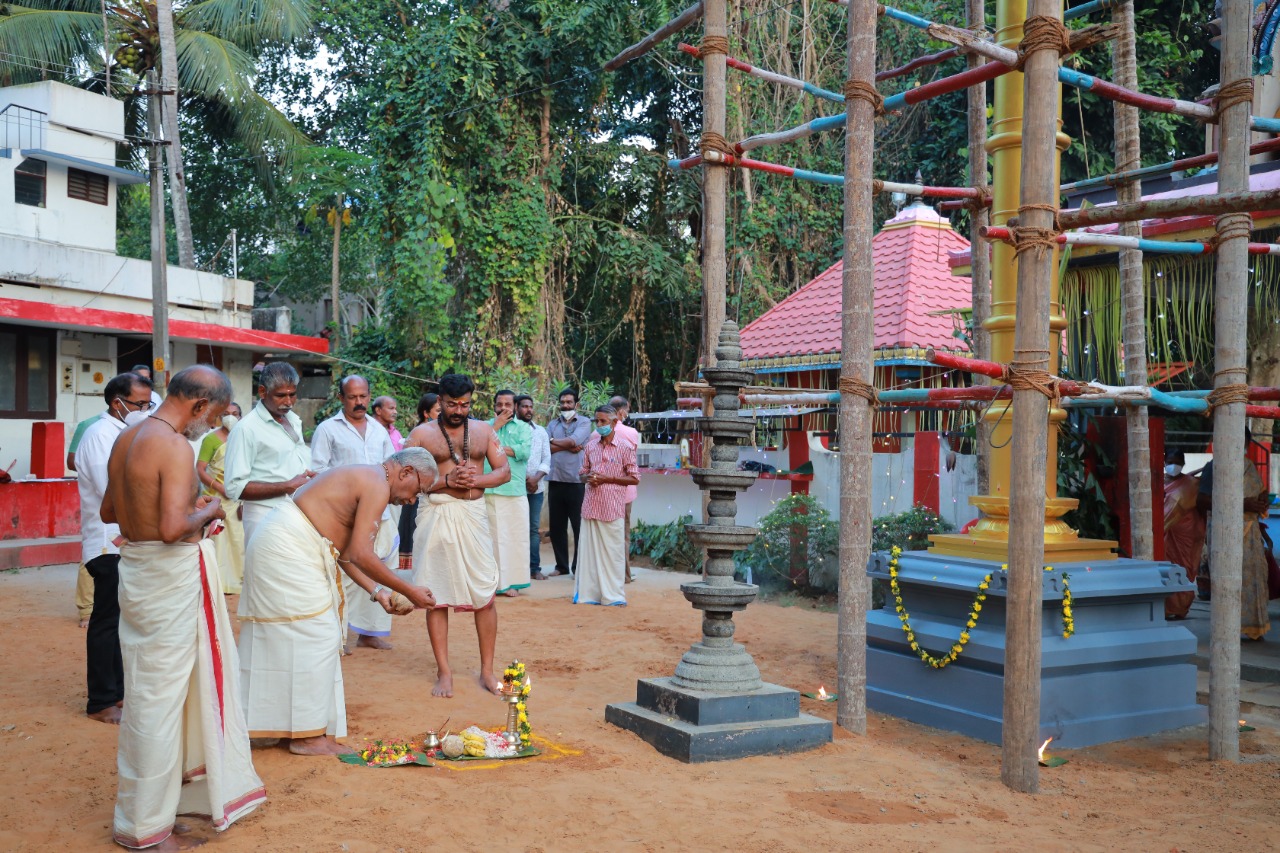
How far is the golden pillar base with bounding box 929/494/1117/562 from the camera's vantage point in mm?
5855

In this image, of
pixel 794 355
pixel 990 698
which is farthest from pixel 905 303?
pixel 990 698

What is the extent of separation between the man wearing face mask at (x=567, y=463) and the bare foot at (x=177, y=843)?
695 centimetres

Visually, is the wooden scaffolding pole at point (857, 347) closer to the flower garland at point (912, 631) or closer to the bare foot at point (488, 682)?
the flower garland at point (912, 631)

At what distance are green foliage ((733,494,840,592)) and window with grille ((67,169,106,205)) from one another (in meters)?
13.0

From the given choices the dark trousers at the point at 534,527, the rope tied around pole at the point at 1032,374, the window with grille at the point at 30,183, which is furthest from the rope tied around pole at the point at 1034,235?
the window with grille at the point at 30,183

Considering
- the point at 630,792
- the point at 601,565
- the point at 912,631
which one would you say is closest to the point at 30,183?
the point at 601,565

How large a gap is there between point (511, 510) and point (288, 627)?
→ 5071 millimetres

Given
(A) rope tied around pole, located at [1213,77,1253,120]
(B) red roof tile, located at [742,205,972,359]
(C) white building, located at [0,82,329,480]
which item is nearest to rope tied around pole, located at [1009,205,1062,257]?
(A) rope tied around pole, located at [1213,77,1253,120]

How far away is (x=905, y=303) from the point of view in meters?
12.9

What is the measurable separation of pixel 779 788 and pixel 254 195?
83.8ft

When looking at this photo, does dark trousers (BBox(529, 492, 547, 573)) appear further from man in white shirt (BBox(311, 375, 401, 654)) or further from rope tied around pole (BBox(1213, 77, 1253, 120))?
rope tied around pole (BBox(1213, 77, 1253, 120))

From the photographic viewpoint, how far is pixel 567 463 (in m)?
11.0

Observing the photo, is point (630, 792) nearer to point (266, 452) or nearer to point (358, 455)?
point (266, 452)

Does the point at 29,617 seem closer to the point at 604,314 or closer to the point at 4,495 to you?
the point at 4,495
